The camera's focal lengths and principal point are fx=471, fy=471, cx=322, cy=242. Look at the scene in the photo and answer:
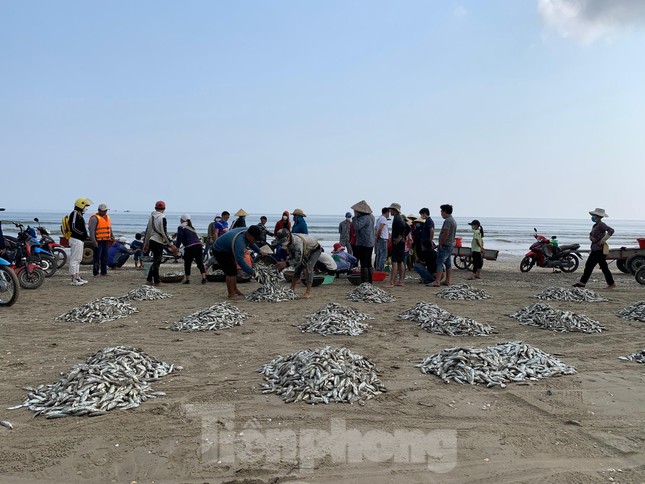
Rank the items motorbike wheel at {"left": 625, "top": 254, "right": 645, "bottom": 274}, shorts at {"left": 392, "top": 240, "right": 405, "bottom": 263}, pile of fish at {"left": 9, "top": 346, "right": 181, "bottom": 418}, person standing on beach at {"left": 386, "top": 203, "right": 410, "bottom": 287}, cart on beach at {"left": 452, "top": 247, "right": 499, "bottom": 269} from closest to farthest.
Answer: pile of fish at {"left": 9, "top": 346, "right": 181, "bottom": 418}
person standing on beach at {"left": 386, "top": 203, "right": 410, "bottom": 287}
shorts at {"left": 392, "top": 240, "right": 405, "bottom": 263}
motorbike wheel at {"left": 625, "top": 254, "right": 645, "bottom": 274}
cart on beach at {"left": 452, "top": 247, "right": 499, "bottom": 269}

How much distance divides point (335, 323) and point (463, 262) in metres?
12.3

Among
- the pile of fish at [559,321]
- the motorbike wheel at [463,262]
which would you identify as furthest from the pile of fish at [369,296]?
the motorbike wheel at [463,262]

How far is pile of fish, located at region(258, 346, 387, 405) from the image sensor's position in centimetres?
466

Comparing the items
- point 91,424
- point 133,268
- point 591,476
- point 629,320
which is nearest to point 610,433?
point 591,476

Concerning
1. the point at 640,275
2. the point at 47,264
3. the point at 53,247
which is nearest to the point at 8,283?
the point at 47,264

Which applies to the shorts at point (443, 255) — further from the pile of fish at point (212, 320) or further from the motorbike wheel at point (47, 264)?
the motorbike wheel at point (47, 264)

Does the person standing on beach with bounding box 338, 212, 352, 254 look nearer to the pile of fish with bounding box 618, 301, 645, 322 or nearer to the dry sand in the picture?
the dry sand

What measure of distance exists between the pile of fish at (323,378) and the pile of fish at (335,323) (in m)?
1.84

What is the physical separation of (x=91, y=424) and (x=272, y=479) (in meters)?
1.84

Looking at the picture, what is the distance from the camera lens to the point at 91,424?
409cm

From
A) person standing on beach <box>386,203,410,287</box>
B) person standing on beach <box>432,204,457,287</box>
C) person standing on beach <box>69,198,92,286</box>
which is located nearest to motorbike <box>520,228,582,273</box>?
person standing on beach <box>432,204,457,287</box>

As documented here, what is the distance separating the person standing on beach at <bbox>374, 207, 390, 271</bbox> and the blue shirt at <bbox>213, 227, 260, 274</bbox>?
4857 mm

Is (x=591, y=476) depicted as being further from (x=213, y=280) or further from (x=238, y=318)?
(x=213, y=280)

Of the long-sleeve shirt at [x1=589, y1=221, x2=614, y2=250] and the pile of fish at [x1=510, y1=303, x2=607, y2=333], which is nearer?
the pile of fish at [x1=510, y1=303, x2=607, y2=333]
